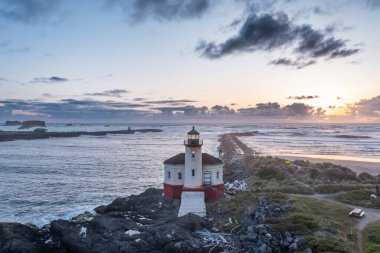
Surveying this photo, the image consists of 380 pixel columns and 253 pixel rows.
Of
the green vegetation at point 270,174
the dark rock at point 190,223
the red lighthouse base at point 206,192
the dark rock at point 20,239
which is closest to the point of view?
the dark rock at point 20,239

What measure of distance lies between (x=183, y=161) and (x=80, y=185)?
16.6m

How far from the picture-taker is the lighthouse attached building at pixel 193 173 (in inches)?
974

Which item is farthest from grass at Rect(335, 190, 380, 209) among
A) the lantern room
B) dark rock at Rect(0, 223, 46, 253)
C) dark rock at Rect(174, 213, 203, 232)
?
dark rock at Rect(0, 223, 46, 253)

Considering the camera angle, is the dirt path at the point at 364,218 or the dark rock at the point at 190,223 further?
the dark rock at the point at 190,223

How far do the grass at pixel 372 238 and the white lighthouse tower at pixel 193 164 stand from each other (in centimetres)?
1115

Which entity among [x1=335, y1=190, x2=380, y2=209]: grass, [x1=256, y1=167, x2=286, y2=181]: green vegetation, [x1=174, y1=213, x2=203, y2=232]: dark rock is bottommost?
[x1=174, y1=213, x2=203, y2=232]: dark rock

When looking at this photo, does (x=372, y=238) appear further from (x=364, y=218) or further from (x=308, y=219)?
(x=364, y=218)

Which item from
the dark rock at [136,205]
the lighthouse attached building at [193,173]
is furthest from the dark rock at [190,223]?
the dark rock at [136,205]

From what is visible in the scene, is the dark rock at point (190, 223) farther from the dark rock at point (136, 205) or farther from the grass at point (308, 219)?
the dark rock at point (136, 205)

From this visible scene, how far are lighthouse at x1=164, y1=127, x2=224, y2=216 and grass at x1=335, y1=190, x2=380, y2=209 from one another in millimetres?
8170

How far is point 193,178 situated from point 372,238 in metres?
12.0

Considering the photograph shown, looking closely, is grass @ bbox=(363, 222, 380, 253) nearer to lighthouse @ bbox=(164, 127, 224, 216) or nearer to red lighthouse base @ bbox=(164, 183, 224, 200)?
lighthouse @ bbox=(164, 127, 224, 216)

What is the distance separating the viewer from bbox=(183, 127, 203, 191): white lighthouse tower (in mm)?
24672

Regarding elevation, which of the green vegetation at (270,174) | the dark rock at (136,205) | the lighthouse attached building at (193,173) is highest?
the lighthouse attached building at (193,173)
